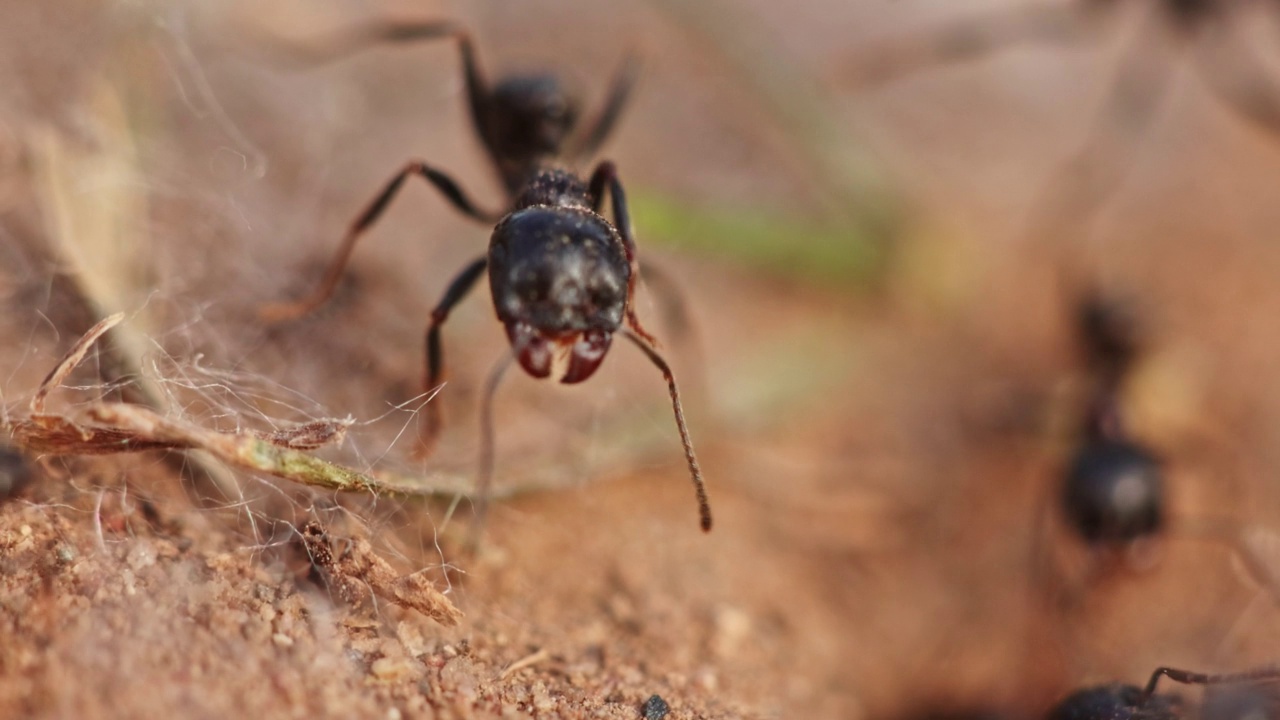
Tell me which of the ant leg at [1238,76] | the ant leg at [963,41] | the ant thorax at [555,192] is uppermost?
the ant leg at [1238,76]

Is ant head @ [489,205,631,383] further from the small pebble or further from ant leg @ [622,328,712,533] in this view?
the small pebble

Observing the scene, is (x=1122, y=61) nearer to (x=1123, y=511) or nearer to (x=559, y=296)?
(x=1123, y=511)

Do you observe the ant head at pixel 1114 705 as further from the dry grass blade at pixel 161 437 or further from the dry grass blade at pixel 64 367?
the dry grass blade at pixel 64 367

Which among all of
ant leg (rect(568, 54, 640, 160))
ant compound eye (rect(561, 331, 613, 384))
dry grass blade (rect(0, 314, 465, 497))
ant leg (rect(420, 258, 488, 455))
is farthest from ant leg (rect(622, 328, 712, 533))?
ant leg (rect(568, 54, 640, 160))

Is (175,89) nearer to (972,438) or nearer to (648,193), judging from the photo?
(648,193)

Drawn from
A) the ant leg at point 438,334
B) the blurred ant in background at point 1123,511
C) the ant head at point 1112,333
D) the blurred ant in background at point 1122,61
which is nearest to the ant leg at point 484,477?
the ant leg at point 438,334

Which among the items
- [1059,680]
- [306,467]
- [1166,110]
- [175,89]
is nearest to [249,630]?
[306,467]

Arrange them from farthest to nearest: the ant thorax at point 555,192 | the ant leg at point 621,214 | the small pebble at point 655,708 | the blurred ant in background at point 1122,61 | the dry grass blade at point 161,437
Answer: the blurred ant in background at point 1122,61
the ant thorax at point 555,192
the ant leg at point 621,214
the small pebble at point 655,708
the dry grass blade at point 161,437
